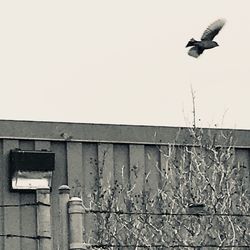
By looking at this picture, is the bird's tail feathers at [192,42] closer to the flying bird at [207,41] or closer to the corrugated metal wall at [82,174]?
the flying bird at [207,41]

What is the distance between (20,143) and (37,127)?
0.43 meters

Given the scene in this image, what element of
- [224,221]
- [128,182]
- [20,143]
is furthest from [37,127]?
[224,221]

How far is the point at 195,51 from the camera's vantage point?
64.0 feet

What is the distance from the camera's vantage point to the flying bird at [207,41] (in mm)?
18231

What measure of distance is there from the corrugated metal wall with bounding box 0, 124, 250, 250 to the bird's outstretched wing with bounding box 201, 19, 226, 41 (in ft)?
23.2

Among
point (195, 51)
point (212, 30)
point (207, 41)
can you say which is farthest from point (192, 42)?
point (212, 30)

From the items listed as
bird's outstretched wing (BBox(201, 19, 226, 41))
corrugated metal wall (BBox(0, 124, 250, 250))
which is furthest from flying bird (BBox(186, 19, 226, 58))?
corrugated metal wall (BBox(0, 124, 250, 250))

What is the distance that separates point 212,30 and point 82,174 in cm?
778

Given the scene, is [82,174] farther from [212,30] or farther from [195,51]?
[212,30]

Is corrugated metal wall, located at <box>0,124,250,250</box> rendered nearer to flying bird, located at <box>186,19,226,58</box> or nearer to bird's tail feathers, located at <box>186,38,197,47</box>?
bird's tail feathers, located at <box>186,38,197,47</box>

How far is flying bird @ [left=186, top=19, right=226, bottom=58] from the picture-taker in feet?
59.8

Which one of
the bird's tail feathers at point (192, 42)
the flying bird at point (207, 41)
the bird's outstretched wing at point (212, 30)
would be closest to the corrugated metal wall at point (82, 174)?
the bird's tail feathers at point (192, 42)

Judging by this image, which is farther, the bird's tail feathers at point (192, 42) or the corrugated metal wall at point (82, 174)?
the corrugated metal wall at point (82, 174)

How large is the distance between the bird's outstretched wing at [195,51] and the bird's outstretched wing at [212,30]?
265 millimetres
